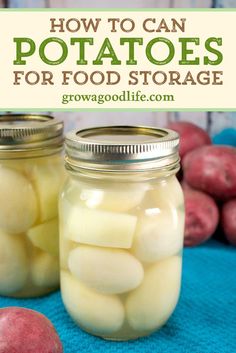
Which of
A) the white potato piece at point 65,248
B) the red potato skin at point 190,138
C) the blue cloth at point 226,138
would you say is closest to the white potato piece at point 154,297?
the white potato piece at point 65,248

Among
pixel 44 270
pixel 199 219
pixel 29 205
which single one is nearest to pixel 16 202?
pixel 29 205

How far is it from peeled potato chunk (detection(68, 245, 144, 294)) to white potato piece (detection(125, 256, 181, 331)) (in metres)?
0.02

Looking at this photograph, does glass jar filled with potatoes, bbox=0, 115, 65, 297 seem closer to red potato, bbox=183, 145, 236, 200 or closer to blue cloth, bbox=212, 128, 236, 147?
red potato, bbox=183, 145, 236, 200

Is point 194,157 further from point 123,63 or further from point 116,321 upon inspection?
point 116,321

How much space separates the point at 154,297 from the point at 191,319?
133mm

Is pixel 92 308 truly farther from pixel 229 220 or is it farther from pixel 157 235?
pixel 229 220

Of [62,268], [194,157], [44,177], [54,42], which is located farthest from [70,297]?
[54,42]

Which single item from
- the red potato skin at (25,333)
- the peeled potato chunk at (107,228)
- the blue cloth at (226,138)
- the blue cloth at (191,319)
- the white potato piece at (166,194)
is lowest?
the blue cloth at (191,319)

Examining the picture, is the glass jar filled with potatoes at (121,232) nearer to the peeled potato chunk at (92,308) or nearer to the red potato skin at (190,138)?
the peeled potato chunk at (92,308)

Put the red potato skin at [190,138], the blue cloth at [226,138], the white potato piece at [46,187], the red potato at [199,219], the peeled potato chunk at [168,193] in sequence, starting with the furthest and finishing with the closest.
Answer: the blue cloth at [226,138], the red potato skin at [190,138], the red potato at [199,219], the white potato piece at [46,187], the peeled potato chunk at [168,193]

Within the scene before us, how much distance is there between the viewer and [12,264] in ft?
2.92

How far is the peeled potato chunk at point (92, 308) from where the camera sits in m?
0.77

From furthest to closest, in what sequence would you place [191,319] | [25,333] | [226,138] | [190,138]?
1. [226,138]
2. [190,138]
3. [191,319]
4. [25,333]

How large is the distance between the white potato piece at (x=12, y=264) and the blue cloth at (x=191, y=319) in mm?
29
